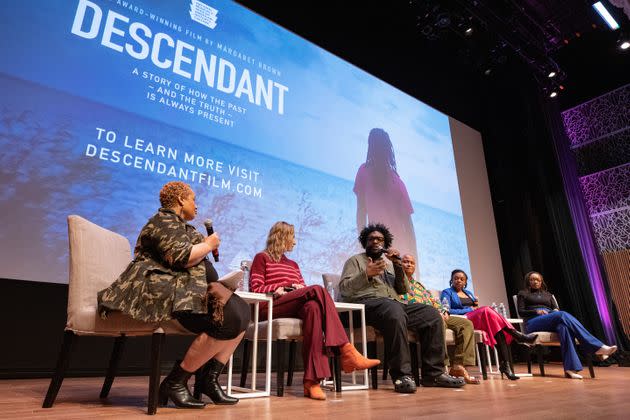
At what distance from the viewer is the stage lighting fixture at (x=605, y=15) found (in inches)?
192

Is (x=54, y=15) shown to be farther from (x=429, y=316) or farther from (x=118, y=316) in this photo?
(x=429, y=316)

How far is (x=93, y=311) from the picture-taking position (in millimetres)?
1673

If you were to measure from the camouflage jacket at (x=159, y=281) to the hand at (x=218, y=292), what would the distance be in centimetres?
2

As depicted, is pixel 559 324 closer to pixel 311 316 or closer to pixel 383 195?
pixel 383 195

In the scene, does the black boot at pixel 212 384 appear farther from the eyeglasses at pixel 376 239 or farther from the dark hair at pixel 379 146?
the dark hair at pixel 379 146

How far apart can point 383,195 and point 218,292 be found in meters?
3.29

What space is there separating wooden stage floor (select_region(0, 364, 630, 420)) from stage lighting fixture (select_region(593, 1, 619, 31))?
4.51 meters

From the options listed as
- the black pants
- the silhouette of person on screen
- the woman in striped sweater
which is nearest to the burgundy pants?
the woman in striped sweater

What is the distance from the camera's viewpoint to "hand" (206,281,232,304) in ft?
5.37

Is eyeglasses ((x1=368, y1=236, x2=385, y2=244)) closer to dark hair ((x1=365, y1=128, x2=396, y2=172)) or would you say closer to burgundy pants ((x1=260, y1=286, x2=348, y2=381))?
burgundy pants ((x1=260, y1=286, x2=348, y2=381))

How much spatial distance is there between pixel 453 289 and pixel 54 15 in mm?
3855

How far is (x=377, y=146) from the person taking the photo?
16.1ft

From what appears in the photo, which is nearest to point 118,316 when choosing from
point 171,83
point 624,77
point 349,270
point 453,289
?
point 349,270

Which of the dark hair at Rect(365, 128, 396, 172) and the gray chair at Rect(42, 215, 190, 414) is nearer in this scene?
the gray chair at Rect(42, 215, 190, 414)
